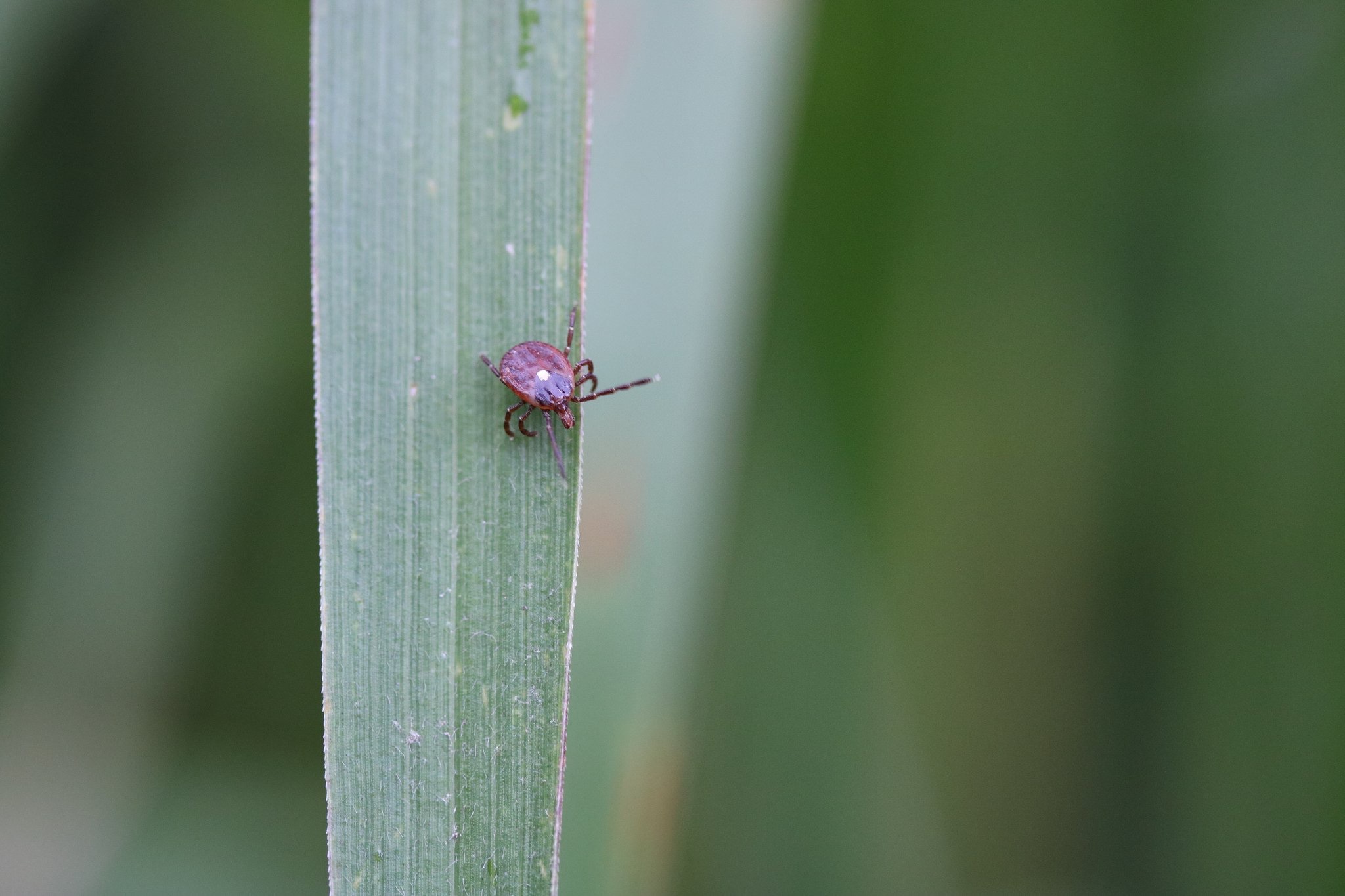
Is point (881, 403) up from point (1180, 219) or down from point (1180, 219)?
down

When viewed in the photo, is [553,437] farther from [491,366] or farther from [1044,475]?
[1044,475]

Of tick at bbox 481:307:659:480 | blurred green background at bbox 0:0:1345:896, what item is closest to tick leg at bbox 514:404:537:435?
tick at bbox 481:307:659:480

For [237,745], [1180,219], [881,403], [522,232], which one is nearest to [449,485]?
[522,232]

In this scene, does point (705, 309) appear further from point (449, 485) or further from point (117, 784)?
point (117, 784)

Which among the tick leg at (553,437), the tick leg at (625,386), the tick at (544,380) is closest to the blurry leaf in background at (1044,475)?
the tick leg at (625,386)

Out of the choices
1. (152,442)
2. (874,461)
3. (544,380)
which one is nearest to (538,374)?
(544,380)

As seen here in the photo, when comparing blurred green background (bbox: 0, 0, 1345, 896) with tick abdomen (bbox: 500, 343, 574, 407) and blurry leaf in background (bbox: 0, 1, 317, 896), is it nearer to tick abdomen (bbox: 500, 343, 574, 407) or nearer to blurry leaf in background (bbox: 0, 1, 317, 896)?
blurry leaf in background (bbox: 0, 1, 317, 896)

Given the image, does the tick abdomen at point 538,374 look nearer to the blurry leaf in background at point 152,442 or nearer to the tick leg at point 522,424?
the tick leg at point 522,424
